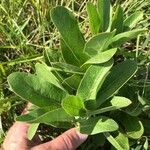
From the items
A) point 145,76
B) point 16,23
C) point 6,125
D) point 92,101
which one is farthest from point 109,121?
point 16,23

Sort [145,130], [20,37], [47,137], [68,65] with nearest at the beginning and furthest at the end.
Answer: [68,65] → [145,130] → [47,137] → [20,37]

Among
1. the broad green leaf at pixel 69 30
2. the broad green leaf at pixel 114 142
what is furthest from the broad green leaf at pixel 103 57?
the broad green leaf at pixel 114 142

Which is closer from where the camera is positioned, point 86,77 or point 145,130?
point 86,77

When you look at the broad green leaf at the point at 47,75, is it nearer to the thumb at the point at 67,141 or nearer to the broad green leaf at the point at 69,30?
the broad green leaf at the point at 69,30

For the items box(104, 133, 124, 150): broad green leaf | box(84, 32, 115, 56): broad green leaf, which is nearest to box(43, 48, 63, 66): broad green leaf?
box(84, 32, 115, 56): broad green leaf

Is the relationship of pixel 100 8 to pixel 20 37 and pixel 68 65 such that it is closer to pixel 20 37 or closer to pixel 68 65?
pixel 68 65

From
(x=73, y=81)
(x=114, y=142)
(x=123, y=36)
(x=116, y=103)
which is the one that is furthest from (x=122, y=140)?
(x=123, y=36)

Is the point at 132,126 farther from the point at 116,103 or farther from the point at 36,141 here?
the point at 36,141

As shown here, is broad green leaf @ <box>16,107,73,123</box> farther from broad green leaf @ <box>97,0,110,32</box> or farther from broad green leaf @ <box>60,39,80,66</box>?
broad green leaf @ <box>97,0,110,32</box>
